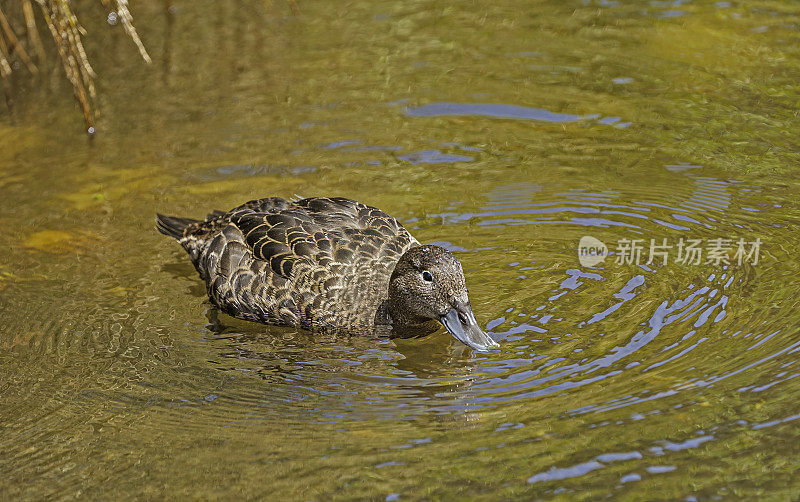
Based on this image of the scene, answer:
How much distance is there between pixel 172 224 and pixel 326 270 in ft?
5.49

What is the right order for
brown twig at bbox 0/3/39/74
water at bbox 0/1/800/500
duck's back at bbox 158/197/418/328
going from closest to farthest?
water at bbox 0/1/800/500 → duck's back at bbox 158/197/418/328 → brown twig at bbox 0/3/39/74

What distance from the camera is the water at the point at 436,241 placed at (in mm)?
5543

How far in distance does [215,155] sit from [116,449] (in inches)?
174

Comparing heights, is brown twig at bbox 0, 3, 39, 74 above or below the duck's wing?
above

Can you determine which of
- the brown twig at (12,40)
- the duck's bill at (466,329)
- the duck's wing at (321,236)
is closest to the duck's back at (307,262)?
the duck's wing at (321,236)

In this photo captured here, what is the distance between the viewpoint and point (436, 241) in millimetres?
8164

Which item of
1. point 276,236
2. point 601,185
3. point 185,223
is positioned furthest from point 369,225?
point 601,185

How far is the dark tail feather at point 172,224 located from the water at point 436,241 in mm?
238

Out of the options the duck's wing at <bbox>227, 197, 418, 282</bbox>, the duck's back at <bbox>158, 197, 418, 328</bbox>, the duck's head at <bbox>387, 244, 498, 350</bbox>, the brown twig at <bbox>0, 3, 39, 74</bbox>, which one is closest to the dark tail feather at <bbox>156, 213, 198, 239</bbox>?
the duck's back at <bbox>158, 197, 418, 328</bbox>

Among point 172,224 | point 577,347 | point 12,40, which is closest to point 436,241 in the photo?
point 577,347

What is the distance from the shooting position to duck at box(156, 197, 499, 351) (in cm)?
715

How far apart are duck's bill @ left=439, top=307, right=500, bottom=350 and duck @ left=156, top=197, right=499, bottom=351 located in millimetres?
53

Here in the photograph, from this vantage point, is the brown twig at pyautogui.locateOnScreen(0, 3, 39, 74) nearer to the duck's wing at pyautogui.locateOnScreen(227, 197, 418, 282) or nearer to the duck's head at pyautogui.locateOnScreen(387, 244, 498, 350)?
the duck's wing at pyautogui.locateOnScreen(227, 197, 418, 282)

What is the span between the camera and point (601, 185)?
28.4ft
